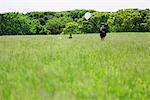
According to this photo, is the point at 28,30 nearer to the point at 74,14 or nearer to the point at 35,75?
the point at 74,14

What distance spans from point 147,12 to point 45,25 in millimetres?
31460

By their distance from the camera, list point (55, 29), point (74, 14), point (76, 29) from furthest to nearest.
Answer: point (74, 14), point (55, 29), point (76, 29)

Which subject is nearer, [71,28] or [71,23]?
[71,28]

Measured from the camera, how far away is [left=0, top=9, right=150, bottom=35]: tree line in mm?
108500

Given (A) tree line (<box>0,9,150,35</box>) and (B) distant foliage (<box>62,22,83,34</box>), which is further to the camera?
(B) distant foliage (<box>62,22,83,34</box>)

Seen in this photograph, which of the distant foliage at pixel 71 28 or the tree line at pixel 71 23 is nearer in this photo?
the tree line at pixel 71 23

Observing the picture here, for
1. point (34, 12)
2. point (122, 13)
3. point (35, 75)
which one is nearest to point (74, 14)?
point (34, 12)

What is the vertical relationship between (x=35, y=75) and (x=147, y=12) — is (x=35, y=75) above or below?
above

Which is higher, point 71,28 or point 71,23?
point 71,23

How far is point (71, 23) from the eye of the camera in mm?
125688

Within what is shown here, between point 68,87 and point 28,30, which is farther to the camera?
point 28,30

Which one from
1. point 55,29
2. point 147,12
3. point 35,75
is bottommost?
point 55,29

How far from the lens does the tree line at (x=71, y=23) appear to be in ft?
356

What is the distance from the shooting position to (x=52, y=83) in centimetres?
797
